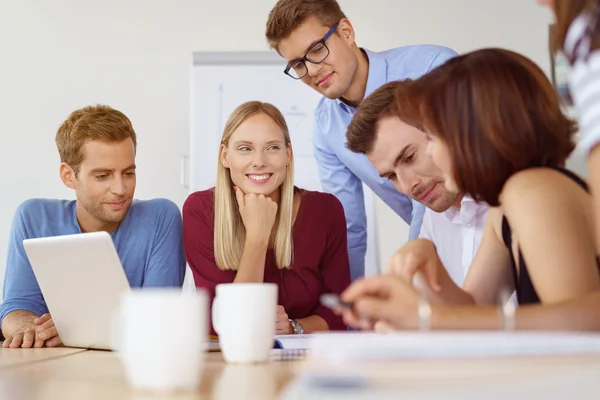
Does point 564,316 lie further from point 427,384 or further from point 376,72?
point 376,72

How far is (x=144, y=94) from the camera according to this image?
3.69 m

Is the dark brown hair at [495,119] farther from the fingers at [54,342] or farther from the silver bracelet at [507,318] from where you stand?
the fingers at [54,342]

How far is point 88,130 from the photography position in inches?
88.8

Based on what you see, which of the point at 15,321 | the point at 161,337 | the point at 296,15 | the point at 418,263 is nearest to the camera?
the point at 161,337

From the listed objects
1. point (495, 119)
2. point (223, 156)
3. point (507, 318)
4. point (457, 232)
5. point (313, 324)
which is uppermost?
point (495, 119)

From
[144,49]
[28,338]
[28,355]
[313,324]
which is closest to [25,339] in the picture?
[28,338]

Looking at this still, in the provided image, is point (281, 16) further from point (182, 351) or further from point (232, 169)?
point (182, 351)

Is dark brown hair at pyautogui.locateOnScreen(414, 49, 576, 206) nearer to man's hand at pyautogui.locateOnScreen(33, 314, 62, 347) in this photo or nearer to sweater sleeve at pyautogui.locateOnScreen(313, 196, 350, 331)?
man's hand at pyautogui.locateOnScreen(33, 314, 62, 347)

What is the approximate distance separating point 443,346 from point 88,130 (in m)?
1.86

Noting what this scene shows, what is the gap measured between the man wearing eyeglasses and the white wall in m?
0.94

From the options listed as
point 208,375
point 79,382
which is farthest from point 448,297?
point 79,382

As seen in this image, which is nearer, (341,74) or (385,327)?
(385,327)

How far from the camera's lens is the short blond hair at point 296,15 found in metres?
2.40

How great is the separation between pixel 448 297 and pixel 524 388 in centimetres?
81
